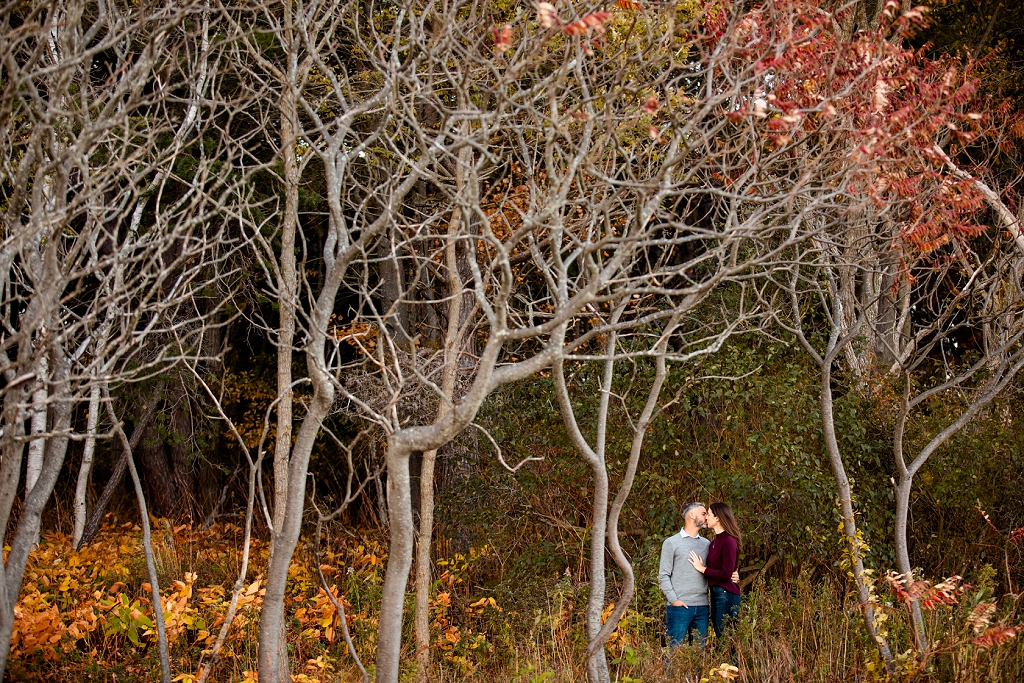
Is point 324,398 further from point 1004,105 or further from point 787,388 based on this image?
point 1004,105

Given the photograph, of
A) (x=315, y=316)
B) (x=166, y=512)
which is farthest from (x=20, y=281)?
(x=166, y=512)

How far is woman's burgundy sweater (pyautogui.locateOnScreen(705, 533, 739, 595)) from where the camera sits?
679cm

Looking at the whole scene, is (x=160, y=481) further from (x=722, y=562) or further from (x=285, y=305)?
(x=722, y=562)

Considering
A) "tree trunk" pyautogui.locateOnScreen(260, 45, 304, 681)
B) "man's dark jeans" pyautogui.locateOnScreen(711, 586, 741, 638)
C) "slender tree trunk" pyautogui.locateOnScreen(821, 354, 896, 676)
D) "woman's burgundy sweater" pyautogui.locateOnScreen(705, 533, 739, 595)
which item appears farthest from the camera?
"man's dark jeans" pyautogui.locateOnScreen(711, 586, 741, 638)

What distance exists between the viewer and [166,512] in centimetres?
1177

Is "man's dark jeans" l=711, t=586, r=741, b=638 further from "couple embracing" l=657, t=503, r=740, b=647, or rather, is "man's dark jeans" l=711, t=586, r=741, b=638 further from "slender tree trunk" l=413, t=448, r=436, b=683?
"slender tree trunk" l=413, t=448, r=436, b=683

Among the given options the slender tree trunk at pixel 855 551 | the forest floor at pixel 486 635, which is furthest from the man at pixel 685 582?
the slender tree trunk at pixel 855 551

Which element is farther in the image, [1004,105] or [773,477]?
[1004,105]

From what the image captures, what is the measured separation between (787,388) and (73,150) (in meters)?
5.84

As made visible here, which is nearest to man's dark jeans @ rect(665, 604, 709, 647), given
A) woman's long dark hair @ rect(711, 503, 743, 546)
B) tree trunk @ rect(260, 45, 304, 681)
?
woman's long dark hair @ rect(711, 503, 743, 546)

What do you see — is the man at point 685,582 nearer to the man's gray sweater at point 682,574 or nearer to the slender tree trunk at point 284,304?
the man's gray sweater at point 682,574

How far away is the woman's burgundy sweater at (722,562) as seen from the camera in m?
6.79

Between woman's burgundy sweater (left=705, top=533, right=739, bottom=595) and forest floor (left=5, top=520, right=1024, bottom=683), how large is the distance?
31cm

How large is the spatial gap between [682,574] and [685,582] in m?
0.06
